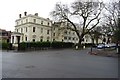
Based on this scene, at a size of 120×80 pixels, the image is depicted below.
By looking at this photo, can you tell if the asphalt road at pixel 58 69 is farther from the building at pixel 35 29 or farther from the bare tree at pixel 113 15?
the building at pixel 35 29

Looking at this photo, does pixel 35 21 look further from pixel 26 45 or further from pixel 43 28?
pixel 26 45

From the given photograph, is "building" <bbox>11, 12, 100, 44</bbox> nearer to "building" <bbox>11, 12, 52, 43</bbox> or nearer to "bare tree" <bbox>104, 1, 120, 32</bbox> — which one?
"building" <bbox>11, 12, 52, 43</bbox>

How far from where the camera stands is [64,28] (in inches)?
2422

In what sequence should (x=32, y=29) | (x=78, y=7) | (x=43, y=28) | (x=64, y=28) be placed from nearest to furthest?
(x=78, y=7)
(x=64, y=28)
(x=32, y=29)
(x=43, y=28)

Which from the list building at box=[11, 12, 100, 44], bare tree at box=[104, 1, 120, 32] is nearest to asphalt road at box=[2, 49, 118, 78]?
bare tree at box=[104, 1, 120, 32]

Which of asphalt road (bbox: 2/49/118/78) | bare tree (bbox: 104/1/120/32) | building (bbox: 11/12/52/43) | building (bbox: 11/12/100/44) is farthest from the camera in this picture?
building (bbox: 11/12/52/43)

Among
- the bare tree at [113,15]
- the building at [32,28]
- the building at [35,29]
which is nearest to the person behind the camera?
the bare tree at [113,15]

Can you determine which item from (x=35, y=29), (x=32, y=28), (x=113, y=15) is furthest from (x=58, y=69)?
(x=35, y=29)

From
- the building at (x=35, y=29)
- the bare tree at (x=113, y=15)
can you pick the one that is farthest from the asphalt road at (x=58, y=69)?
the building at (x=35, y=29)

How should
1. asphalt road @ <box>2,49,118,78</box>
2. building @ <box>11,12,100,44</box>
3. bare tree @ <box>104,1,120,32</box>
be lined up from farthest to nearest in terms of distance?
building @ <box>11,12,100,44</box>
bare tree @ <box>104,1,120,32</box>
asphalt road @ <box>2,49,118,78</box>

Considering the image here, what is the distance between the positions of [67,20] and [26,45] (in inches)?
782

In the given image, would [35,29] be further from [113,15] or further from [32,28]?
[113,15]

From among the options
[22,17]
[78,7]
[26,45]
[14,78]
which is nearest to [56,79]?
[14,78]

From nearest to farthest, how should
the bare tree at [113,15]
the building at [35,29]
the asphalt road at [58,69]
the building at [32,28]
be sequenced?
the asphalt road at [58,69], the bare tree at [113,15], the building at [35,29], the building at [32,28]
